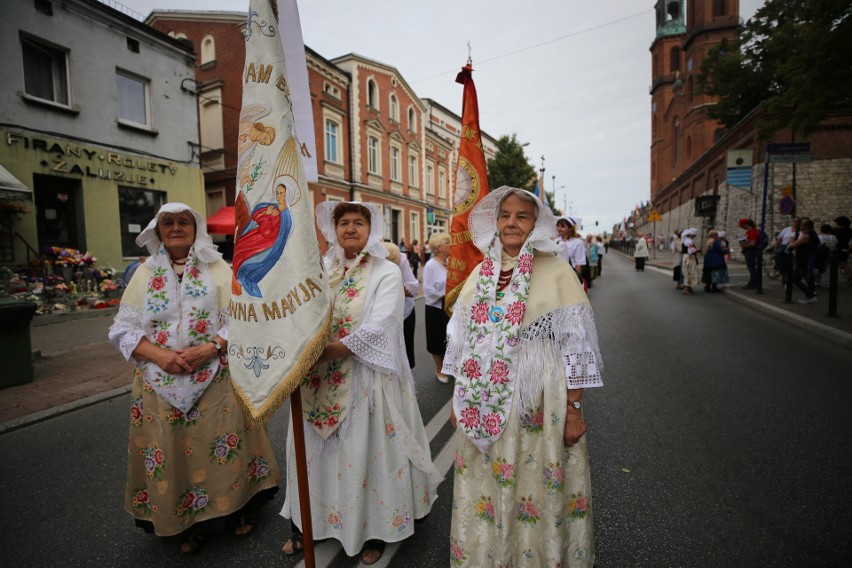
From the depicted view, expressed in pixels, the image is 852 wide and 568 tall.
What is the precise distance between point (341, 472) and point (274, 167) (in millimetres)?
1655

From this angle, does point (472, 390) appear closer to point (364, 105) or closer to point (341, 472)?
point (341, 472)

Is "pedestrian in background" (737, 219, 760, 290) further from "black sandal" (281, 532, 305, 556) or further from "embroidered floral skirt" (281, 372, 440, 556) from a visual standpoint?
"black sandal" (281, 532, 305, 556)

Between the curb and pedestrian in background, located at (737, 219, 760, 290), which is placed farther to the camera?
pedestrian in background, located at (737, 219, 760, 290)

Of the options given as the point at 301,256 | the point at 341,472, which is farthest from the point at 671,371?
the point at 301,256

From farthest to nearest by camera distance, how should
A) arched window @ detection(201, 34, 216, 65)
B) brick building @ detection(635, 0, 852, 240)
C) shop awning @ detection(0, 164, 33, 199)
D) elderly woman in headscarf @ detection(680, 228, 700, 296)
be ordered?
arched window @ detection(201, 34, 216, 65) < brick building @ detection(635, 0, 852, 240) < elderly woman in headscarf @ detection(680, 228, 700, 296) < shop awning @ detection(0, 164, 33, 199)

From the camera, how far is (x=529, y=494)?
212 cm

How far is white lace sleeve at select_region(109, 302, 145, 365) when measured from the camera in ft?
8.42

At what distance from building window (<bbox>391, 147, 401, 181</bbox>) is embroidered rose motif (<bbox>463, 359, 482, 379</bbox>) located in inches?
1101

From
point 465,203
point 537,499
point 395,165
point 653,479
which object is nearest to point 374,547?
point 537,499

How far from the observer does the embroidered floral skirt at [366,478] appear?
2.43m

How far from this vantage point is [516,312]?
211 centimetres

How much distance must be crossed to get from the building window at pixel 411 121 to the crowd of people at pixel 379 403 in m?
30.4

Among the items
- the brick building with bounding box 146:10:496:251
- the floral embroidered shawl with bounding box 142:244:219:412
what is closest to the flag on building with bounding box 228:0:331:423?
the floral embroidered shawl with bounding box 142:244:219:412

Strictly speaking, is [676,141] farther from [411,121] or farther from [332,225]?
[332,225]
